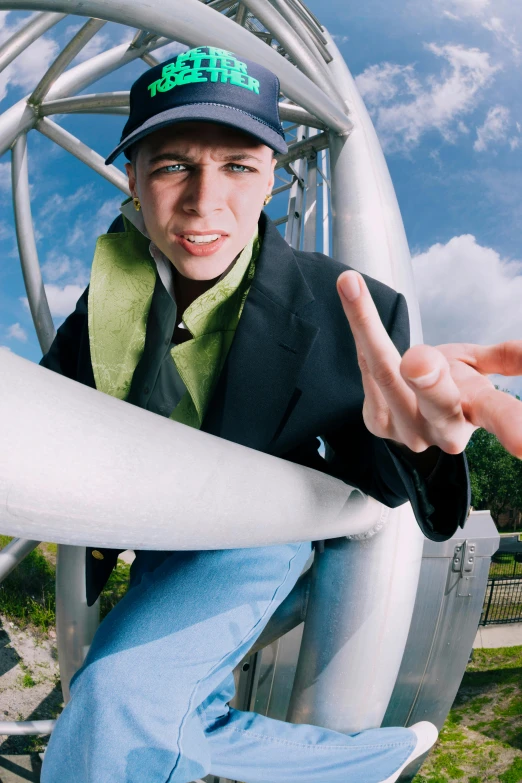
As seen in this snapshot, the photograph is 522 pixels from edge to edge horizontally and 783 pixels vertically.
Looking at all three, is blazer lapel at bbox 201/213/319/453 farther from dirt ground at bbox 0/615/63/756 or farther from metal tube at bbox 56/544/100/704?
dirt ground at bbox 0/615/63/756

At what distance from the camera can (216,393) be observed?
204 centimetres

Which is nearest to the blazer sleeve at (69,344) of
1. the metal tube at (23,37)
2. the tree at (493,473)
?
the metal tube at (23,37)

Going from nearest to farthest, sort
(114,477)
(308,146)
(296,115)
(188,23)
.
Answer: (114,477) < (188,23) < (296,115) < (308,146)

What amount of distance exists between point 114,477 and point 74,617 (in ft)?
12.5

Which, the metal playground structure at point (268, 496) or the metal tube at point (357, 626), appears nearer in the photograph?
the metal playground structure at point (268, 496)

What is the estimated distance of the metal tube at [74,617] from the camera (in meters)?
4.34

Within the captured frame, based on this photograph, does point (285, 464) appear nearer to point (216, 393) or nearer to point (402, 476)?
point (402, 476)

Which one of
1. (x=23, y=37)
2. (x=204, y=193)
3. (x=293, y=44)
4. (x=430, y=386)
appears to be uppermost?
(x=23, y=37)

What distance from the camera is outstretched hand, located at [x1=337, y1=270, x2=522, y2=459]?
117 cm

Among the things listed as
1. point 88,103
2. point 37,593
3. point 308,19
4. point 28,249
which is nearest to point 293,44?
point 308,19

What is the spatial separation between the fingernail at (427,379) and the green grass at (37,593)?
14859mm

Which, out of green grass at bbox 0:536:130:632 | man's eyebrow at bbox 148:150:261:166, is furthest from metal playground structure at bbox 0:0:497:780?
green grass at bbox 0:536:130:632

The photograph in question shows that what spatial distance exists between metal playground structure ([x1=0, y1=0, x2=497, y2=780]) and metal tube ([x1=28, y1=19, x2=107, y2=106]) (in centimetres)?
1

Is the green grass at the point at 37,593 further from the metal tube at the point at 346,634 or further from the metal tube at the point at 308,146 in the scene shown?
the metal tube at the point at 346,634
